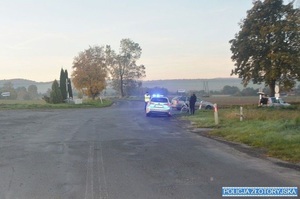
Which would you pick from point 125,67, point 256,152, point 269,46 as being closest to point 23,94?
point 125,67

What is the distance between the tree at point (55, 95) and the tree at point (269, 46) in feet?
87.6

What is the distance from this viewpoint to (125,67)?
104625mm

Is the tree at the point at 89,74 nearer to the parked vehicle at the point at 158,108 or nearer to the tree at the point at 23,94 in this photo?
the parked vehicle at the point at 158,108

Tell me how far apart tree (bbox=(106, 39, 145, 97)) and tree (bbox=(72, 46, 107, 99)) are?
117 feet

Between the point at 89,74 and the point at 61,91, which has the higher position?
the point at 89,74

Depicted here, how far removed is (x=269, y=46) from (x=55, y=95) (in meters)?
31.9

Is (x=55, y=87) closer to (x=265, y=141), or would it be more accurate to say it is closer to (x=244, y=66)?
(x=244, y=66)

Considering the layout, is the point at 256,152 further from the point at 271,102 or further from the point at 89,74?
the point at 89,74

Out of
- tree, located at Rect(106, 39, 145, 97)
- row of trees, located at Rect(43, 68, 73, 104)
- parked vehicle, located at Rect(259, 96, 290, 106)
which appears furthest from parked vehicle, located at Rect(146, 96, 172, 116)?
tree, located at Rect(106, 39, 145, 97)

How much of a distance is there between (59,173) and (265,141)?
7.29m

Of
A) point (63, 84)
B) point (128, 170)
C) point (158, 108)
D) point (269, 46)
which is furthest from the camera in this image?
point (63, 84)

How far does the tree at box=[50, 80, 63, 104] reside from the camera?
54.2m

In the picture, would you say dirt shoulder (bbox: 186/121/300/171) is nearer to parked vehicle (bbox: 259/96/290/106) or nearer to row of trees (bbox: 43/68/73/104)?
parked vehicle (bbox: 259/96/290/106)

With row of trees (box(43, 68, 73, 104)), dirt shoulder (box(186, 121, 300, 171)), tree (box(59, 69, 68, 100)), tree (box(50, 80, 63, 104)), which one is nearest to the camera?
dirt shoulder (box(186, 121, 300, 171))
